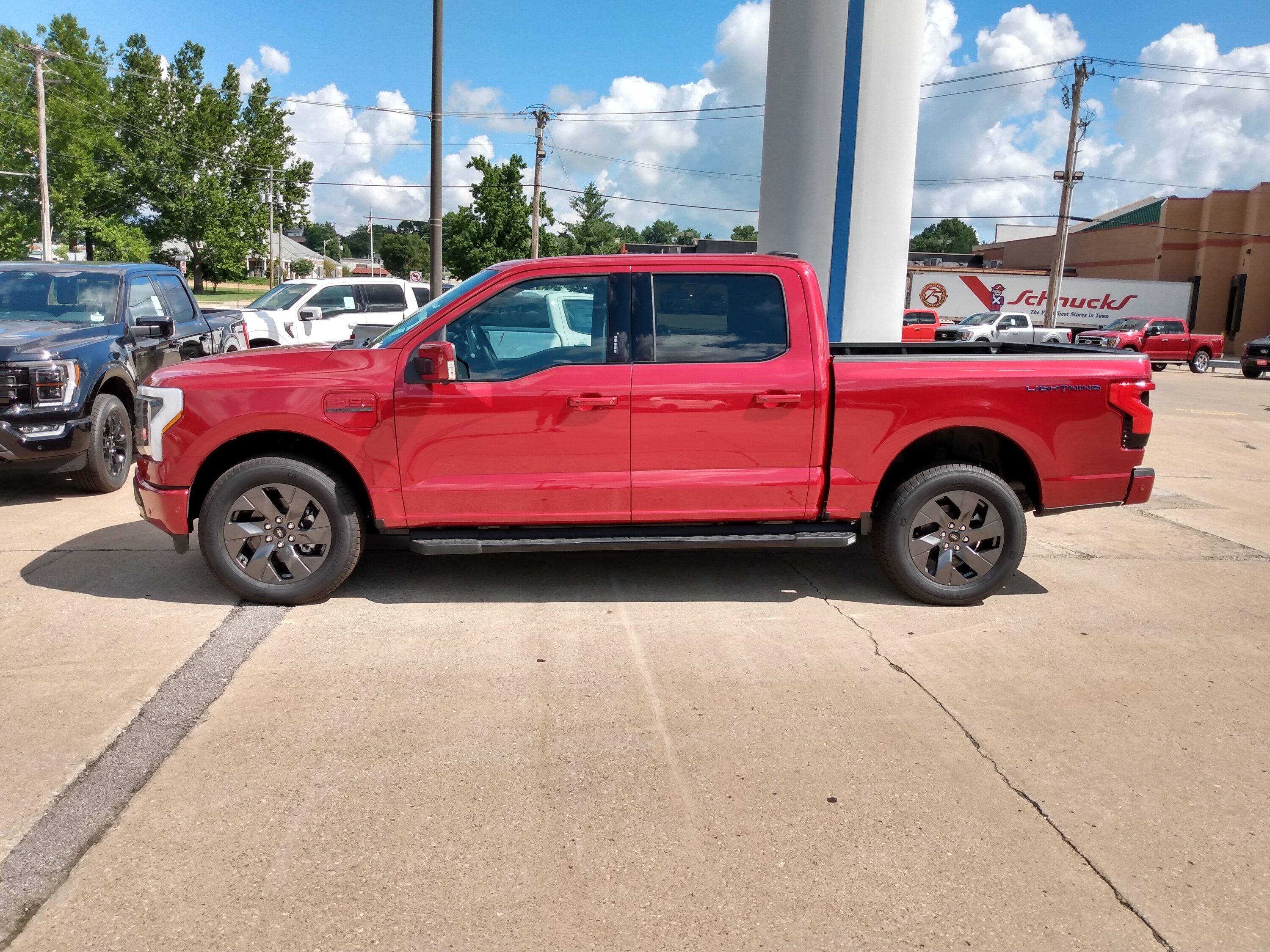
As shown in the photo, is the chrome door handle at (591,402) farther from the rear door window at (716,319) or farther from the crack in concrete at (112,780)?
the crack in concrete at (112,780)

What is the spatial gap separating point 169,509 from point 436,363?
169 cm

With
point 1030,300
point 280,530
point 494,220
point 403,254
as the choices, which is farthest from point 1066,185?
point 403,254

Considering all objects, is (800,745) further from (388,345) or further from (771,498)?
(388,345)

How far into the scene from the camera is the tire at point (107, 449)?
7.75 metres

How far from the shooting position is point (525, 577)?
598cm

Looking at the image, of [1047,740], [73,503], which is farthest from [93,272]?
[1047,740]

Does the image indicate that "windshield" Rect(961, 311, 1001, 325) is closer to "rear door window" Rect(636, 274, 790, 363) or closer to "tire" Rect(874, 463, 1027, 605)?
"tire" Rect(874, 463, 1027, 605)

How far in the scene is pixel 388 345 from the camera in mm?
5254

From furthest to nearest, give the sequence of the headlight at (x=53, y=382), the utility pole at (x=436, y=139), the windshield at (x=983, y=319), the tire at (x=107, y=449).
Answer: the windshield at (x=983, y=319), the utility pole at (x=436, y=139), the tire at (x=107, y=449), the headlight at (x=53, y=382)

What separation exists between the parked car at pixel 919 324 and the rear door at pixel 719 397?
2459 centimetres

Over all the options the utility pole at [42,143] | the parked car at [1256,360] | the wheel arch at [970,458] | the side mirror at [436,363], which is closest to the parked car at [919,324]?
the parked car at [1256,360]

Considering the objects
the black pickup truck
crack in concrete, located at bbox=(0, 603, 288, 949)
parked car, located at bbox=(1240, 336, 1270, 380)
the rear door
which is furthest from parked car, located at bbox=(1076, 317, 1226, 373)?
crack in concrete, located at bbox=(0, 603, 288, 949)

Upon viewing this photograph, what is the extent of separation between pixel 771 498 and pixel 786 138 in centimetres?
568

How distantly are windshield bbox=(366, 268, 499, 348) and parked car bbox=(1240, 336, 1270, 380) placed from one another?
3193 centimetres
